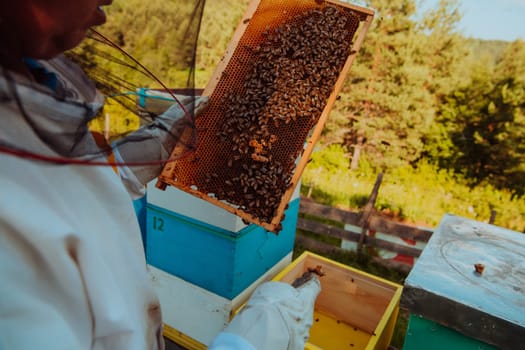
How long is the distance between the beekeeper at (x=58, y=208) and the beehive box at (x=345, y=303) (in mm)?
1904

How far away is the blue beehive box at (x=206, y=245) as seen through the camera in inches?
95.8

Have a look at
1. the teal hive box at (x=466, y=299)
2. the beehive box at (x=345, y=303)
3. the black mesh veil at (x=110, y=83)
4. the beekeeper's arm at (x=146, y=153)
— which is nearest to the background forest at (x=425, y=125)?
the beehive box at (x=345, y=303)

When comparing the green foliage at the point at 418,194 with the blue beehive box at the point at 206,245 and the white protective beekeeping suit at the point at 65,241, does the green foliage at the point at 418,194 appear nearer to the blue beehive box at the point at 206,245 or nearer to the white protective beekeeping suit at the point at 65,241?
the blue beehive box at the point at 206,245

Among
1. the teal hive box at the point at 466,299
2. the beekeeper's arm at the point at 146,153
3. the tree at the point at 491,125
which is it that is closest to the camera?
the beekeeper's arm at the point at 146,153

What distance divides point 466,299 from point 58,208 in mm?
1805

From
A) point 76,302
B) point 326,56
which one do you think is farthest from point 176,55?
point 326,56

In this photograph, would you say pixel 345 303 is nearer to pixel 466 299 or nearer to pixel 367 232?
pixel 466 299

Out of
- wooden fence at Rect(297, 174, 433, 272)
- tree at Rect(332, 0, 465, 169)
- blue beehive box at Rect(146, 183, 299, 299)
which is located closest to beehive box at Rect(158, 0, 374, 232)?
blue beehive box at Rect(146, 183, 299, 299)

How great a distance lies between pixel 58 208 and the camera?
0.90 m

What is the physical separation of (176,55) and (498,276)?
2022mm

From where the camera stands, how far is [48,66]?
0.97 metres

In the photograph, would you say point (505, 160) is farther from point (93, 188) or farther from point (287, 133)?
point (93, 188)

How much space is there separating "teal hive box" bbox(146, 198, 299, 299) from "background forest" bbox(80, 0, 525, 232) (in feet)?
23.4

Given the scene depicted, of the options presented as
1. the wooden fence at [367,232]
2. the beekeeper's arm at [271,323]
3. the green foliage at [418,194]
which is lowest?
the green foliage at [418,194]
